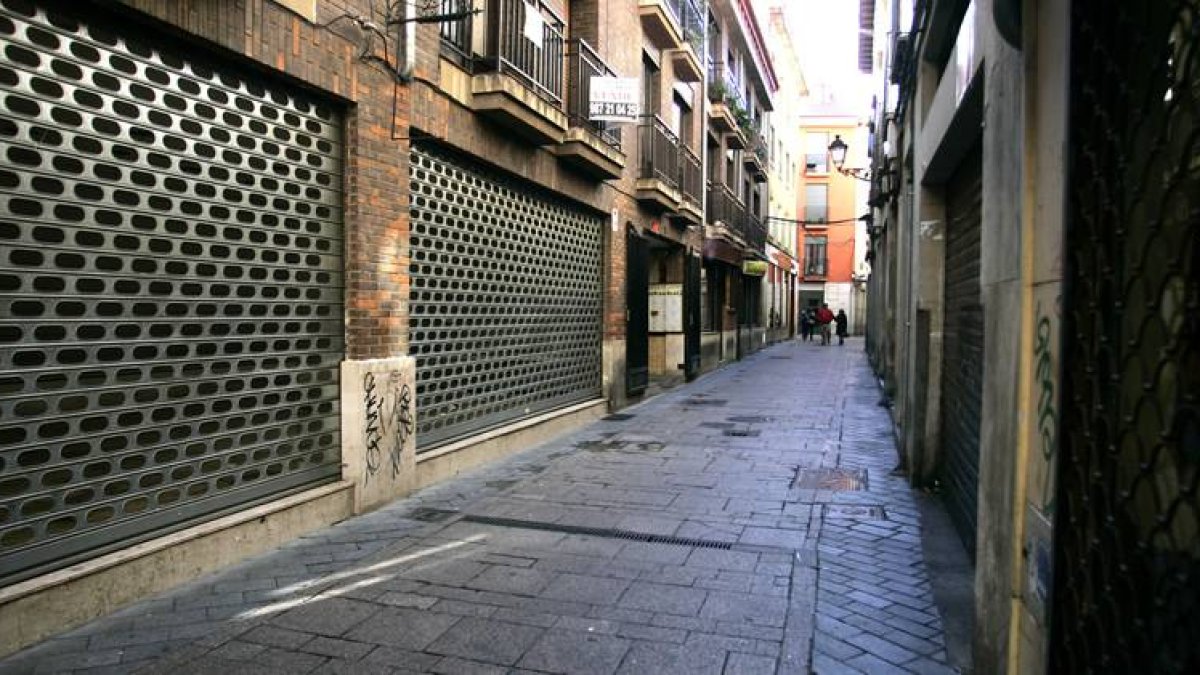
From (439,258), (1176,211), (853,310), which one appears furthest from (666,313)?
(853,310)

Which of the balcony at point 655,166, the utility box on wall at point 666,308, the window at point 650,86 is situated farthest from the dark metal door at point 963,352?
the utility box on wall at point 666,308

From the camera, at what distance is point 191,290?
15.9 feet

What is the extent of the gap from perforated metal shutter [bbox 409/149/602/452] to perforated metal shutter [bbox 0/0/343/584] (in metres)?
1.54

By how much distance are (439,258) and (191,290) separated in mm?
3090

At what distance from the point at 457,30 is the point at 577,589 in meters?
5.89

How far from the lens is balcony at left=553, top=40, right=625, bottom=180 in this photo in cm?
1014

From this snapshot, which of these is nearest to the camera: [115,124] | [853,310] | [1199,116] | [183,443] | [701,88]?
[1199,116]

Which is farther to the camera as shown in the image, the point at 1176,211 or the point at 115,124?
the point at 115,124

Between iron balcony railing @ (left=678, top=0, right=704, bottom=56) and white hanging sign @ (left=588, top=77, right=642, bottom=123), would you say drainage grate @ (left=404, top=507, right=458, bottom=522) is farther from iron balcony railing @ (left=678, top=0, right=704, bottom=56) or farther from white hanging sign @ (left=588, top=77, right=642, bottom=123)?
iron balcony railing @ (left=678, top=0, right=704, bottom=56)

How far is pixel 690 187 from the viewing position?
1753cm

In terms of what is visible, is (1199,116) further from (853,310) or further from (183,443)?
(853,310)

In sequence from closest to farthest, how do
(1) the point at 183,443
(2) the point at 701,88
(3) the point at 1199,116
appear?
(3) the point at 1199,116 → (1) the point at 183,443 → (2) the point at 701,88

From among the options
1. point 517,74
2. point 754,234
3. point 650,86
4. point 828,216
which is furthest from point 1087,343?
point 828,216

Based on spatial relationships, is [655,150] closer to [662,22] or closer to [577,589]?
[662,22]
